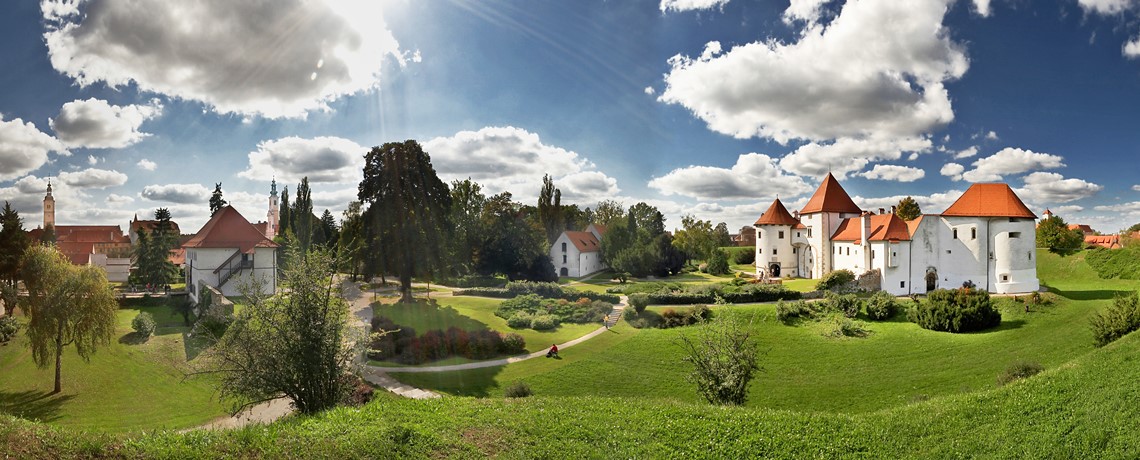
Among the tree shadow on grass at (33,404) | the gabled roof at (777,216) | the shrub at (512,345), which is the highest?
the gabled roof at (777,216)

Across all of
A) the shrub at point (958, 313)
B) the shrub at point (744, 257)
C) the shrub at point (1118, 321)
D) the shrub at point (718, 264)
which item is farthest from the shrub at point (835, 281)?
the shrub at point (744, 257)

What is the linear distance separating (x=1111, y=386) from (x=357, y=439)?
13.1 m

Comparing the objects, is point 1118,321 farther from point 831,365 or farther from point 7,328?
point 7,328

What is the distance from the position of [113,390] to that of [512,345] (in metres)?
13.7

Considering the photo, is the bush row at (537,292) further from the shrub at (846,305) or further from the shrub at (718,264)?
the shrub at (718,264)

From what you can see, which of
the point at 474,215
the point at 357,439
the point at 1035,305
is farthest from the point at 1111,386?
the point at 474,215

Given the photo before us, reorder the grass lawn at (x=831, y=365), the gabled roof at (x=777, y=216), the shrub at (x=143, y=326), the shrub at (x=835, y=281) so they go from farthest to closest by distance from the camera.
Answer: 1. the gabled roof at (x=777, y=216)
2. the shrub at (x=835, y=281)
3. the shrub at (x=143, y=326)
4. the grass lawn at (x=831, y=365)

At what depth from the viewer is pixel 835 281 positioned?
109 ft

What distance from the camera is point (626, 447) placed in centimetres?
858

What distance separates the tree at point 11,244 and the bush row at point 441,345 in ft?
67.3

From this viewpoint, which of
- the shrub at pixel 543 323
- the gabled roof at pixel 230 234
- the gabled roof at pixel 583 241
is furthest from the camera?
the gabled roof at pixel 583 241

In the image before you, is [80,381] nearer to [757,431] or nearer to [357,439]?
[357,439]

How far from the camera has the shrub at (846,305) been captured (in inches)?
1081

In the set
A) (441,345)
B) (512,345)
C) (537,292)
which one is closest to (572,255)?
(537,292)
